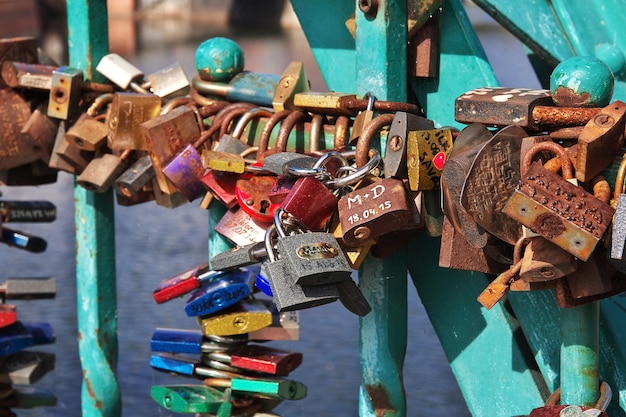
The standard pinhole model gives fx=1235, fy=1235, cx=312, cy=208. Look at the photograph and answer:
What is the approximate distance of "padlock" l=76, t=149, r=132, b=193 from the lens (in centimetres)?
251

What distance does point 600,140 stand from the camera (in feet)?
5.22

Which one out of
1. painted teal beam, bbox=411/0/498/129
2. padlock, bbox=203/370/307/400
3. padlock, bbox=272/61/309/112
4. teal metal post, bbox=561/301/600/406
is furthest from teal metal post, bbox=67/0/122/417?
teal metal post, bbox=561/301/600/406

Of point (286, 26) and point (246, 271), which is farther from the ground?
point (286, 26)

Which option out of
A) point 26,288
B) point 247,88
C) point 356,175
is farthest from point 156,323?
point 356,175

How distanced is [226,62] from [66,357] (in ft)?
5.78

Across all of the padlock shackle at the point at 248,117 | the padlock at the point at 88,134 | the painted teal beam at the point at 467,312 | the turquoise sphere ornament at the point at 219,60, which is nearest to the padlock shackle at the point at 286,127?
the padlock shackle at the point at 248,117

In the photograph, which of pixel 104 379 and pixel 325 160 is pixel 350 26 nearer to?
pixel 325 160

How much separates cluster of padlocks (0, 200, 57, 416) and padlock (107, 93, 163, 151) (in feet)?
2.15

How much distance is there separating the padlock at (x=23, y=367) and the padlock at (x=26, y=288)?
140 millimetres

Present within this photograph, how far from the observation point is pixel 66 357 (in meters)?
3.91

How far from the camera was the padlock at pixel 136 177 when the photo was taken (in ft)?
7.98

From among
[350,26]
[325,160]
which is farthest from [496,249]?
[350,26]

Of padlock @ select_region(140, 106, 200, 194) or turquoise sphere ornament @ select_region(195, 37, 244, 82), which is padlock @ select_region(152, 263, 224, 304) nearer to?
padlock @ select_region(140, 106, 200, 194)

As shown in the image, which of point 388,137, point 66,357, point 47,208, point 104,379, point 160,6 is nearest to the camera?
point 388,137
